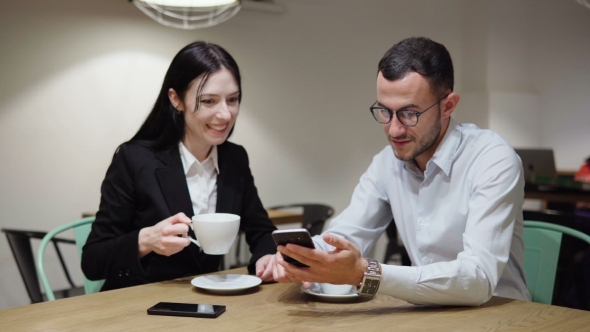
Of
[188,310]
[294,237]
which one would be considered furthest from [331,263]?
[188,310]

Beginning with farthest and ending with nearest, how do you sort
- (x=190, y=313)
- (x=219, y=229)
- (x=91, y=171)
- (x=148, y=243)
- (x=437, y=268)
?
1. (x=91, y=171)
2. (x=148, y=243)
3. (x=219, y=229)
4. (x=437, y=268)
5. (x=190, y=313)

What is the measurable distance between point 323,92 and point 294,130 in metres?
0.48

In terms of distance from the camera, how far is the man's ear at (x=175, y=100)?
2.20 metres

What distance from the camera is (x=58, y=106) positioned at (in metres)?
4.27

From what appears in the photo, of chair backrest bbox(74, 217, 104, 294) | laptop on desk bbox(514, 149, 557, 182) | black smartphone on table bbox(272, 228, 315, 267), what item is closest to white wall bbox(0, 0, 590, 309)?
laptop on desk bbox(514, 149, 557, 182)

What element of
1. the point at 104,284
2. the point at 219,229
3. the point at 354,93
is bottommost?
the point at 104,284

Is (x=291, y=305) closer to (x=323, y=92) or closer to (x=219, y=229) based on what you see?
(x=219, y=229)

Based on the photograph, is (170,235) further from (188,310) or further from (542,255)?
(542,255)

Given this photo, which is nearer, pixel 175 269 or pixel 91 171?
pixel 175 269

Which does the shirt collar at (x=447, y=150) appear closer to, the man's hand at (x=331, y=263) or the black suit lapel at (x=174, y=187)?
the man's hand at (x=331, y=263)

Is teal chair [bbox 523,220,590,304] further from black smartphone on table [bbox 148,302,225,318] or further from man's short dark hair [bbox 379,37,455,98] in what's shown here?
black smartphone on table [bbox 148,302,225,318]

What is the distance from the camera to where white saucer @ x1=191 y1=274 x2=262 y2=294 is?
67.6 inches

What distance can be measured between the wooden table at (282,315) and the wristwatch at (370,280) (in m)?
0.06

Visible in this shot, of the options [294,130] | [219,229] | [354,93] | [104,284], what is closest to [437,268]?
[219,229]
